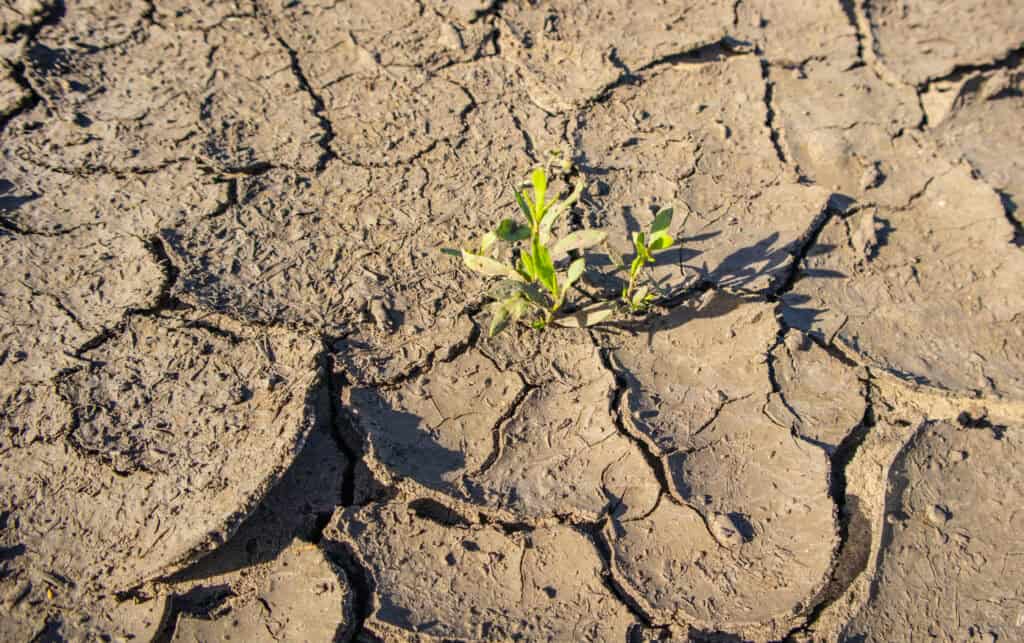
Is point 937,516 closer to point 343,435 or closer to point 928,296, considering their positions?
point 928,296

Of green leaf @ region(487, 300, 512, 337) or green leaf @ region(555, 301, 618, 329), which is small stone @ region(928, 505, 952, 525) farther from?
green leaf @ region(487, 300, 512, 337)

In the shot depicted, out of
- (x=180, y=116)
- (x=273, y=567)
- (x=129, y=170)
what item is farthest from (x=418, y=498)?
(x=180, y=116)

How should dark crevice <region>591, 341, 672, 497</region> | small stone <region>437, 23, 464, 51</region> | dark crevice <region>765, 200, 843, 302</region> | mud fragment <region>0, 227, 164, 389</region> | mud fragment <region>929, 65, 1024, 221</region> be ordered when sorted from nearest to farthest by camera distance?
dark crevice <region>591, 341, 672, 497</region> < mud fragment <region>0, 227, 164, 389</region> < dark crevice <region>765, 200, 843, 302</region> < mud fragment <region>929, 65, 1024, 221</region> < small stone <region>437, 23, 464, 51</region>

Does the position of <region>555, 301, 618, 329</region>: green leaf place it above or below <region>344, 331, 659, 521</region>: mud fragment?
above

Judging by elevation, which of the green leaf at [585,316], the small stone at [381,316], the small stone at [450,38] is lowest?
the green leaf at [585,316]

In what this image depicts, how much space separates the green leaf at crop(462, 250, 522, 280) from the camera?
202 centimetres

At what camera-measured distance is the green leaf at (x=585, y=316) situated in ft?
6.71

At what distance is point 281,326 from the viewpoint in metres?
2.01

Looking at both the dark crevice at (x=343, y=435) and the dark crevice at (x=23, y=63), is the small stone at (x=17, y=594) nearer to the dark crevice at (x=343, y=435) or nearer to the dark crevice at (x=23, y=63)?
the dark crevice at (x=343, y=435)

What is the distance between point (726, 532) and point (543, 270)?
0.91m

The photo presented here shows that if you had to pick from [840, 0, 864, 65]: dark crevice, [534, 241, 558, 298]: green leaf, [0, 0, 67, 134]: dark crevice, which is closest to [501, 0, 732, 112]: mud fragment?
[840, 0, 864, 65]: dark crevice

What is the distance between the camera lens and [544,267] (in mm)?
1937

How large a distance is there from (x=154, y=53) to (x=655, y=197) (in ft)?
7.15

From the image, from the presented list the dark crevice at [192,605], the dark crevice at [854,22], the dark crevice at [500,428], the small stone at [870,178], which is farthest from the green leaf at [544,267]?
the dark crevice at [854,22]
